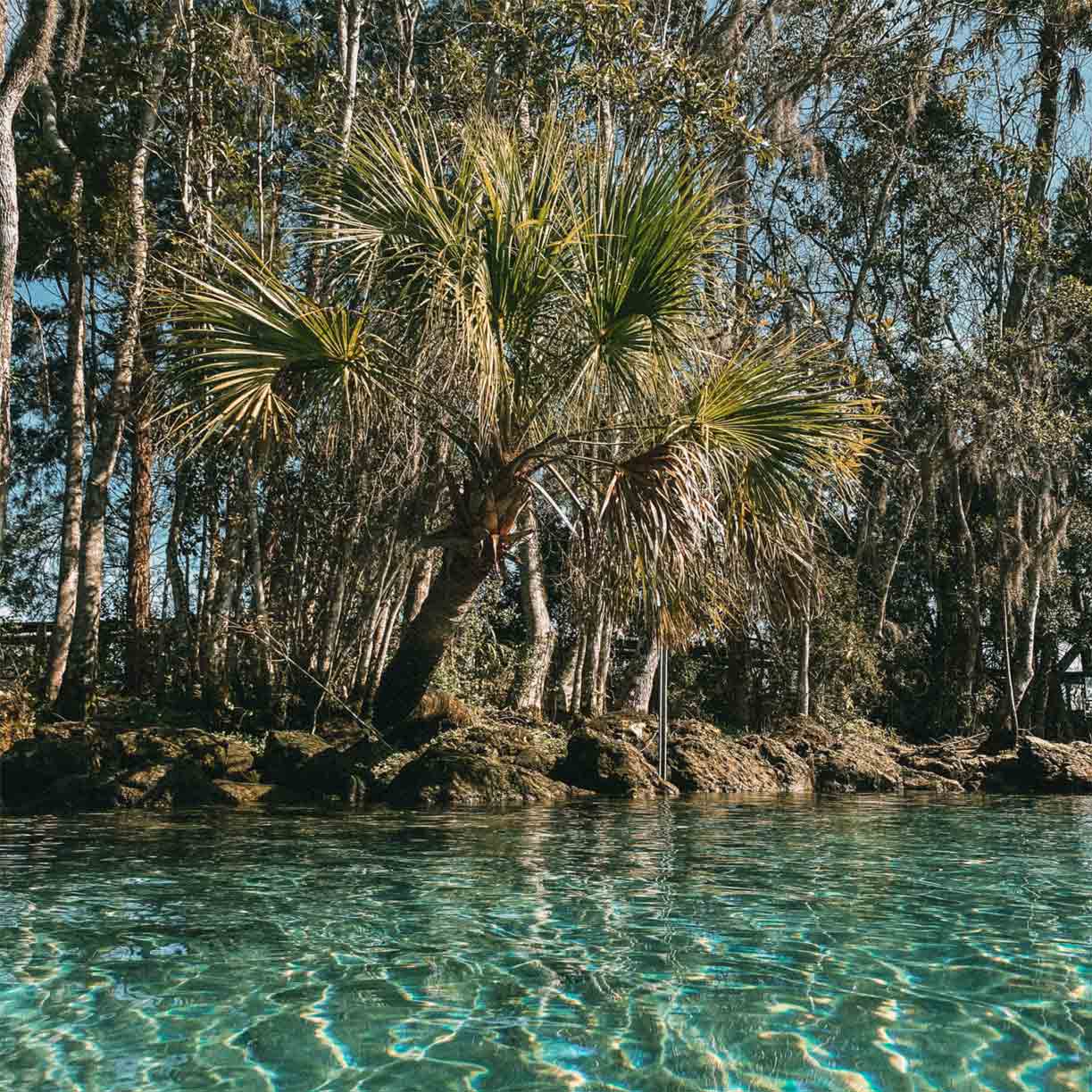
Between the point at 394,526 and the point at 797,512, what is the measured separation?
12.6ft

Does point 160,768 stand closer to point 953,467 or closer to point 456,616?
point 456,616

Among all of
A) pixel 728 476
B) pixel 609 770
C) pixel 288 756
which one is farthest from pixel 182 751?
pixel 728 476

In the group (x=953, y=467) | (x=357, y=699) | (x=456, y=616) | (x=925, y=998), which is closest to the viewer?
(x=925, y=998)

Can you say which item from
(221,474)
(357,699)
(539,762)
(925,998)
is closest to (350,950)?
(925,998)

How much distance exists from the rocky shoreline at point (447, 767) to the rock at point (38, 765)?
0.01 metres

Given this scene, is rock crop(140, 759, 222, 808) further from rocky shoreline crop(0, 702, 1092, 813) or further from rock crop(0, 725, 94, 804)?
rock crop(0, 725, 94, 804)

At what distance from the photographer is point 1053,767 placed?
46.9 ft

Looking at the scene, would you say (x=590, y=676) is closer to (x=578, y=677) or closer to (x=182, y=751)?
(x=578, y=677)

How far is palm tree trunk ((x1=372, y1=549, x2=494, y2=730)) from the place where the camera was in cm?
1031

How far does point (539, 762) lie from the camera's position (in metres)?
11.3

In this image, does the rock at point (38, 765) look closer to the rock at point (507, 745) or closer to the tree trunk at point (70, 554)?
the tree trunk at point (70, 554)

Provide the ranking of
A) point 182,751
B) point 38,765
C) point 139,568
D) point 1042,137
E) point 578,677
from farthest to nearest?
point 1042,137 → point 578,677 → point 139,568 → point 182,751 → point 38,765

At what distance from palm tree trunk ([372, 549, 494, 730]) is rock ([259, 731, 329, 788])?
978 mm

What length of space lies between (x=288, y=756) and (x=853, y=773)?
703 cm
